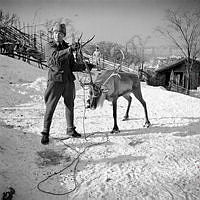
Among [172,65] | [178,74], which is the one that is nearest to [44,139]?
[172,65]

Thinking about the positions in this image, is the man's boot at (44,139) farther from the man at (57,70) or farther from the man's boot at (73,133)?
the man's boot at (73,133)

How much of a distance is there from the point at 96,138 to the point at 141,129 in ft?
4.15

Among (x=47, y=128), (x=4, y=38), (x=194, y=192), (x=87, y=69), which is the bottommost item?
(x=194, y=192)

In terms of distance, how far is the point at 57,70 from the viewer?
382 centimetres

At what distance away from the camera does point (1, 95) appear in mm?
7246

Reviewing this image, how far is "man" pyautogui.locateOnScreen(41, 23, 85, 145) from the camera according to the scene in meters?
3.79

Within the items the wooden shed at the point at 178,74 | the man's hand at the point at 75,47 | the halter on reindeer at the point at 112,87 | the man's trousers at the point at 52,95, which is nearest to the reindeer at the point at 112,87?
the halter on reindeer at the point at 112,87

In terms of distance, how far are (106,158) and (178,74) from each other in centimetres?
2428

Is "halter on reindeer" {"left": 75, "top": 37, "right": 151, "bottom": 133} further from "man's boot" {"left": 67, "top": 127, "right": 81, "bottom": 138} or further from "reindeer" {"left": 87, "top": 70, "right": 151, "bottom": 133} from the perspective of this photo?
"man's boot" {"left": 67, "top": 127, "right": 81, "bottom": 138}

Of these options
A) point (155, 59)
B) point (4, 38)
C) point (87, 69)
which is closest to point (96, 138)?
point (87, 69)

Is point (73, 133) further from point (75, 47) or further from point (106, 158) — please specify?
point (75, 47)

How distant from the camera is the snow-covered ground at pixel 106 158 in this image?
264 cm

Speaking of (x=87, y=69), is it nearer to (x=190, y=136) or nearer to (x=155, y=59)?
(x=190, y=136)

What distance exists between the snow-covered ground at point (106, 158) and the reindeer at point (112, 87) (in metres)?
0.65
